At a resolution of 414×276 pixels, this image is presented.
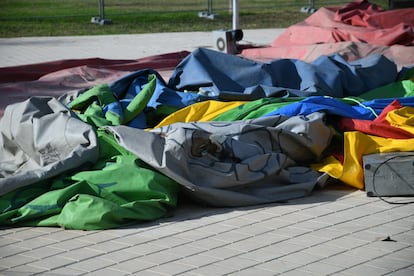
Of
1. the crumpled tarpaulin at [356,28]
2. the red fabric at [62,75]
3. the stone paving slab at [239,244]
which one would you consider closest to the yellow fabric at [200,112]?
the stone paving slab at [239,244]

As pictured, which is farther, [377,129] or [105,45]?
[105,45]

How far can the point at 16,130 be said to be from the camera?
5508 mm

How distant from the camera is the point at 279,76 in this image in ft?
22.7

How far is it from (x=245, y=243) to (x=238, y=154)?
877 mm

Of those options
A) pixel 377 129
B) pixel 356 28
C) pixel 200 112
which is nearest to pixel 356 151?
pixel 377 129

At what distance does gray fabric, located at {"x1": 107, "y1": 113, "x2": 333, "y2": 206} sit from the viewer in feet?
16.8

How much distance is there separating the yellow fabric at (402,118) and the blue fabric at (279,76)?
0.80 m

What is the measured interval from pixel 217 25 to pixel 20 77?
7637mm

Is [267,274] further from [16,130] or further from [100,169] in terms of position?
[16,130]

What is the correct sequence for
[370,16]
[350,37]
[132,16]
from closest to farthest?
1. [350,37]
2. [370,16]
3. [132,16]

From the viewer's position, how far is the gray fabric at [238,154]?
5.11 metres

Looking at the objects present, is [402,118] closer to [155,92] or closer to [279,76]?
[279,76]

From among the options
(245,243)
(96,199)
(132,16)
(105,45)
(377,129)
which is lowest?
(132,16)

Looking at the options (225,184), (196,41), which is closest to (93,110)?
(225,184)
